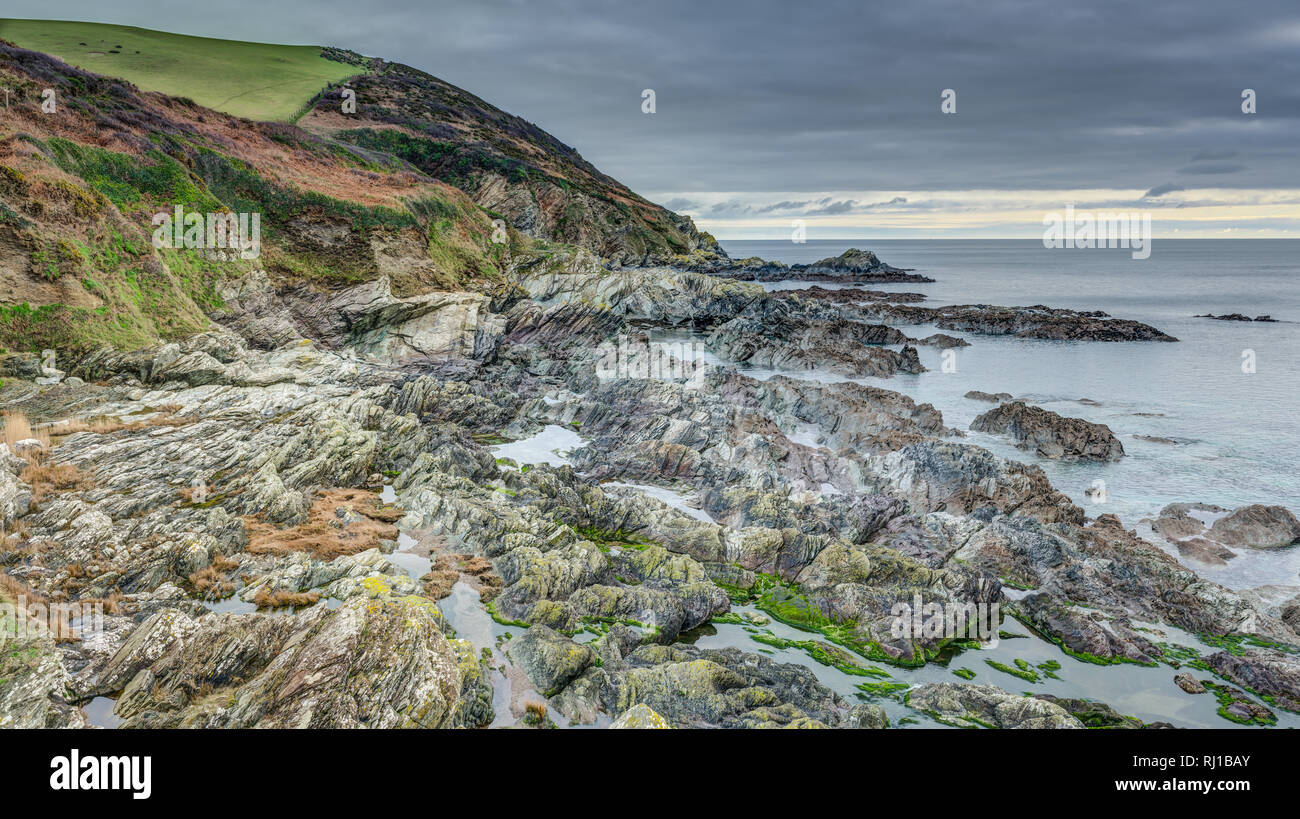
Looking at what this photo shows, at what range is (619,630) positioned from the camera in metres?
16.9

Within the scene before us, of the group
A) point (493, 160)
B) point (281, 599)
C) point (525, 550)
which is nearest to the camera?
point (281, 599)

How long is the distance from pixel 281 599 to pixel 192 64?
9791cm

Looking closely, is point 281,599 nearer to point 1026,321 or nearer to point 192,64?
point 1026,321

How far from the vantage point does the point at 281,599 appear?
55.3 feet

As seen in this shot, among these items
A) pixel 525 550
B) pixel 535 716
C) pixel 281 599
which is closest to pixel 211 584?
pixel 281 599

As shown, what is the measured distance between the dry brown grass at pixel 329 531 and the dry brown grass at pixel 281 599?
2069mm

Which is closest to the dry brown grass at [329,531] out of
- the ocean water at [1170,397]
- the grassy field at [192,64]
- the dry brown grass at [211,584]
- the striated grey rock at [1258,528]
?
the dry brown grass at [211,584]

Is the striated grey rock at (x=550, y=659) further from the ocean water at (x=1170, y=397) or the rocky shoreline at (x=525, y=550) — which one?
the ocean water at (x=1170, y=397)

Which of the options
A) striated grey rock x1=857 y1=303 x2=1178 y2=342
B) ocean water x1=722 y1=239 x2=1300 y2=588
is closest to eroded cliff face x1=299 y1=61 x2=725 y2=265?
striated grey rock x1=857 y1=303 x2=1178 y2=342

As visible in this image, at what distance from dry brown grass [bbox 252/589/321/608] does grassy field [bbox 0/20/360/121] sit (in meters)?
70.4

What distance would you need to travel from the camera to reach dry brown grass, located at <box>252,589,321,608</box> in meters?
16.7

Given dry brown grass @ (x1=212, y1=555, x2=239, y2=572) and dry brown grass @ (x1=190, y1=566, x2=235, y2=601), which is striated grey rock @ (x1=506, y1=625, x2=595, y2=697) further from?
dry brown grass @ (x1=212, y1=555, x2=239, y2=572)

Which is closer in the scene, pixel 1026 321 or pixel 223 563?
pixel 223 563
